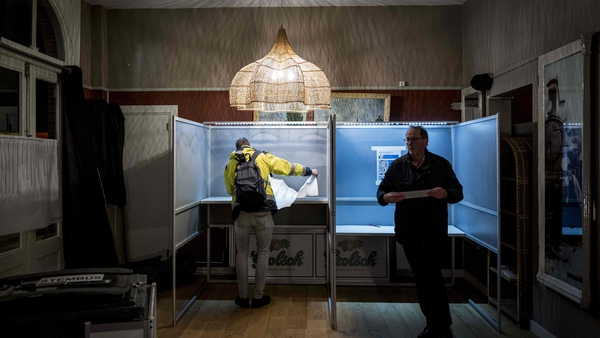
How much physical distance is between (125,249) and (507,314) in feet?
13.4

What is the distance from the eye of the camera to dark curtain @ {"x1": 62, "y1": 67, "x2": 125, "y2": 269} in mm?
4316

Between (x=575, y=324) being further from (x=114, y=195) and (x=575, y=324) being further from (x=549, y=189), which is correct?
(x=114, y=195)

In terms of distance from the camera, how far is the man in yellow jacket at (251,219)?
13.5 feet

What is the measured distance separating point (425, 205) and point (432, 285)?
0.59 metres

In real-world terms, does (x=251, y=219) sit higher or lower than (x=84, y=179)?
lower

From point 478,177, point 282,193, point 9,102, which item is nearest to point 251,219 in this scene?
point 282,193

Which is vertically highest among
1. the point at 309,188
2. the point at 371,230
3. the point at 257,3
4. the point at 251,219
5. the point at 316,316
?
the point at 257,3

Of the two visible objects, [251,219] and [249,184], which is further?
[251,219]

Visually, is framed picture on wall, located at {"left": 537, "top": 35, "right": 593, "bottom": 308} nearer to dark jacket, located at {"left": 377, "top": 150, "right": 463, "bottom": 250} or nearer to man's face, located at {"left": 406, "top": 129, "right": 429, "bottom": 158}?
dark jacket, located at {"left": 377, "top": 150, "right": 463, "bottom": 250}

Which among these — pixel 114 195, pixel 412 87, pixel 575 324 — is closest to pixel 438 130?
pixel 412 87

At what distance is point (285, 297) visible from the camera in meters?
4.54

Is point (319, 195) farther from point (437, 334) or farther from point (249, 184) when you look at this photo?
point (437, 334)

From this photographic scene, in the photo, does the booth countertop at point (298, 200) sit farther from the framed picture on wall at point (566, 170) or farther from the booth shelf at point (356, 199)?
the framed picture on wall at point (566, 170)

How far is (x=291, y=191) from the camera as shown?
188 inches
